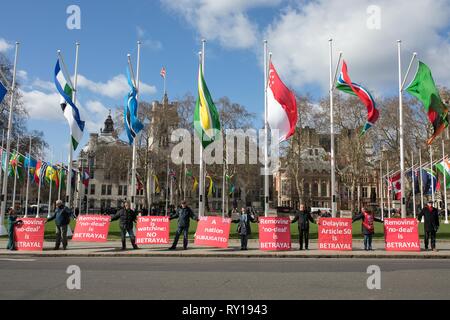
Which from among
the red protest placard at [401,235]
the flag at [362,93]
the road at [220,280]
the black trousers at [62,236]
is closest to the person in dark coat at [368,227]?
the red protest placard at [401,235]

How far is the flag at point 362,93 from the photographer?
66.9ft

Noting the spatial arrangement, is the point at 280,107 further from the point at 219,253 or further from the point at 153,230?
the point at 153,230

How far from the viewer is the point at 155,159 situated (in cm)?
6512

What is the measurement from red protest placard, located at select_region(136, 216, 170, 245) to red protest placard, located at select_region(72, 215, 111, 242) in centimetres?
139

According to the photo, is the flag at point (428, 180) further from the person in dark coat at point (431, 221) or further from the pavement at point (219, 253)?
the pavement at point (219, 253)

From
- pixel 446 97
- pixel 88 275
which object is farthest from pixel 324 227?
pixel 446 97

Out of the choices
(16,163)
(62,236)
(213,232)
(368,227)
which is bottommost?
(62,236)

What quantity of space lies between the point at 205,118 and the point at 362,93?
7432mm

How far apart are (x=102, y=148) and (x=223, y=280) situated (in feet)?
205

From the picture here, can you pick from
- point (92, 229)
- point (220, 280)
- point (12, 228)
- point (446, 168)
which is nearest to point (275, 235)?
point (92, 229)

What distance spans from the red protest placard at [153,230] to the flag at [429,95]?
12671mm

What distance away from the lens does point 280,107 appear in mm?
20781
